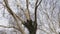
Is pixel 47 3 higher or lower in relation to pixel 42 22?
higher

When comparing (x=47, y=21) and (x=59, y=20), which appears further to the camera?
(x=59, y=20)

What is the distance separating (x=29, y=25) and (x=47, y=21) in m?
4.50

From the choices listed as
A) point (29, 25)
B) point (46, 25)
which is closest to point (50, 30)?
point (46, 25)

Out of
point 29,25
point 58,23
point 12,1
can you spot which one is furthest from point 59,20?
point 29,25

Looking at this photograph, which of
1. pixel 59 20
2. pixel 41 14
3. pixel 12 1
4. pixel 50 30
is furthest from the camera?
pixel 59 20

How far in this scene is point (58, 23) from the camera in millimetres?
9719

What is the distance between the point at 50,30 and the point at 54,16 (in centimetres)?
122

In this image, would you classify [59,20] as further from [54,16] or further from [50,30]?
[50,30]

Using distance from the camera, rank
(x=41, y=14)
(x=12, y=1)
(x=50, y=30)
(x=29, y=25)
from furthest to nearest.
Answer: (x=41, y=14) → (x=50, y=30) → (x=12, y=1) → (x=29, y=25)

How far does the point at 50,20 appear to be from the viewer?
9.05 meters

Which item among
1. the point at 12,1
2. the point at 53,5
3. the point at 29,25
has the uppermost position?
the point at 53,5

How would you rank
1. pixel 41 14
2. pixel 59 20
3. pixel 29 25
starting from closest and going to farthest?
pixel 29 25, pixel 41 14, pixel 59 20

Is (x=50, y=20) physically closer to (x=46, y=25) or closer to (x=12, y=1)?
(x=46, y=25)

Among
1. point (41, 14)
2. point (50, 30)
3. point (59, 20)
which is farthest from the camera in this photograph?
point (59, 20)
